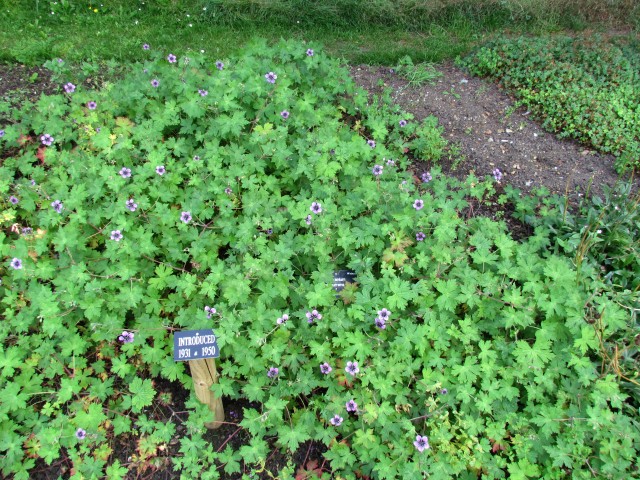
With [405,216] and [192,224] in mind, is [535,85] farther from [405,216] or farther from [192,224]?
[192,224]

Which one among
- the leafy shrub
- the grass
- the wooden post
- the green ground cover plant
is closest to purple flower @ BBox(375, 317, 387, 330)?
the leafy shrub

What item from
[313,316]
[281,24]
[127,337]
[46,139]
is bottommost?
[127,337]

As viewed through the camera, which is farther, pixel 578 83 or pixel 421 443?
pixel 578 83

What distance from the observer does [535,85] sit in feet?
18.2

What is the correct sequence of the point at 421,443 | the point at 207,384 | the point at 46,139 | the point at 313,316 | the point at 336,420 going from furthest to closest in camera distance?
the point at 46,139
the point at 313,316
the point at 207,384
the point at 336,420
the point at 421,443

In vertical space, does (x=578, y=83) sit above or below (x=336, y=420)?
above

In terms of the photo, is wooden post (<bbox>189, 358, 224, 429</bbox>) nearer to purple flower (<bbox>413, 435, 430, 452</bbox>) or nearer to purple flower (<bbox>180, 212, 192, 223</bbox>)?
purple flower (<bbox>180, 212, 192, 223</bbox>)

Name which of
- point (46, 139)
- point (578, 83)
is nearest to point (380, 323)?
point (46, 139)

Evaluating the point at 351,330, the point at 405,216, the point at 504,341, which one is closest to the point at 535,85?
the point at 405,216

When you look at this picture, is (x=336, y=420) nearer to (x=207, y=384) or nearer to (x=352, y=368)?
(x=352, y=368)

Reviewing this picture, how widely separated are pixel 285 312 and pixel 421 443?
1.14m

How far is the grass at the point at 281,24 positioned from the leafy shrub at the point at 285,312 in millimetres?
2394

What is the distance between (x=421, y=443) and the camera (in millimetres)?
2840

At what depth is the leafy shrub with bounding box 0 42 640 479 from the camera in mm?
2988
